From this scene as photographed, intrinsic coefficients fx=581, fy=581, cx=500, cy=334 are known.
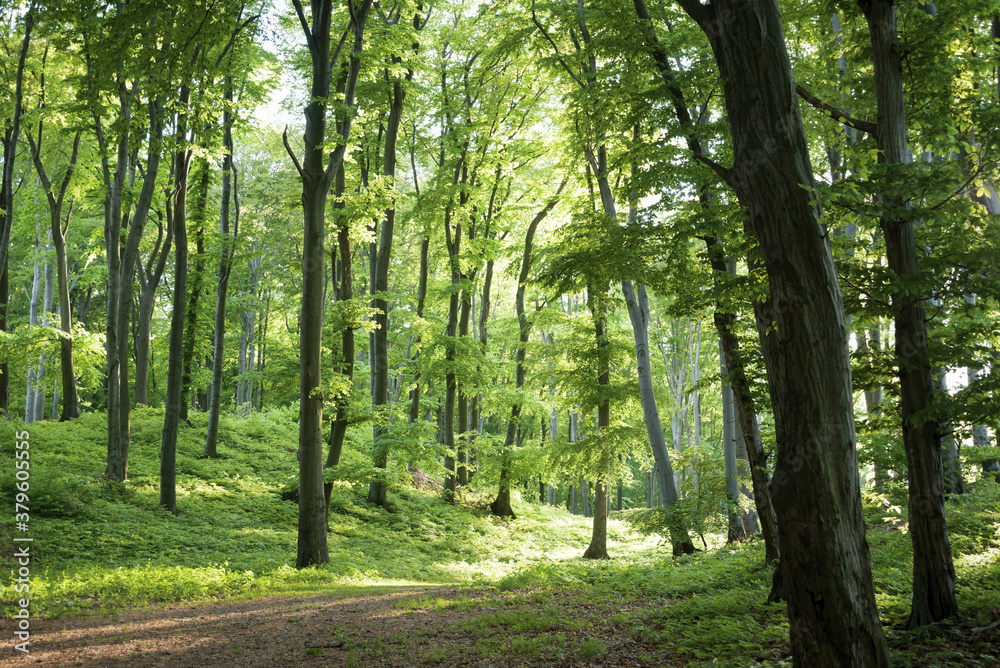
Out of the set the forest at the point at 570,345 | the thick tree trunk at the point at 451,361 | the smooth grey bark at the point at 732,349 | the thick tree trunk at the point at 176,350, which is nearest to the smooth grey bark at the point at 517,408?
the forest at the point at 570,345

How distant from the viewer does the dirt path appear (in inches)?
196

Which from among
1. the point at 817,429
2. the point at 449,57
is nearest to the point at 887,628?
the point at 817,429

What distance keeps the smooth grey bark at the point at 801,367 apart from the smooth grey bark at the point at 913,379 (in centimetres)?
183

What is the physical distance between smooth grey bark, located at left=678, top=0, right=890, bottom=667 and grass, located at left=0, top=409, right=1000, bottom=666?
1499 millimetres

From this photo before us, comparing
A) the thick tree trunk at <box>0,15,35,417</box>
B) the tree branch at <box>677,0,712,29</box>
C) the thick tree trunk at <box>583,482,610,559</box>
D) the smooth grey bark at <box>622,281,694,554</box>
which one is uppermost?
the thick tree trunk at <box>0,15,35,417</box>

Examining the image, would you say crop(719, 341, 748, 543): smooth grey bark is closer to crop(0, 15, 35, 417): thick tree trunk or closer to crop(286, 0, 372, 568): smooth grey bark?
crop(286, 0, 372, 568): smooth grey bark

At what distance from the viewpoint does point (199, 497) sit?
1327 centimetres

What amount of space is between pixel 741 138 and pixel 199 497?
44.6 feet

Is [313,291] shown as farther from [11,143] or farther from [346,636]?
[11,143]

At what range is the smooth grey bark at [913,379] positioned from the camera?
5.17 meters

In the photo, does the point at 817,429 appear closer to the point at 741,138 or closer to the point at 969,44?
the point at 741,138

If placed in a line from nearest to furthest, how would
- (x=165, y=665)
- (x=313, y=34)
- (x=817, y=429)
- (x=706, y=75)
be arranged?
1. (x=817, y=429)
2. (x=165, y=665)
3. (x=706, y=75)
4. (x=313, y=34)

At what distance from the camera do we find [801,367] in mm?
3762

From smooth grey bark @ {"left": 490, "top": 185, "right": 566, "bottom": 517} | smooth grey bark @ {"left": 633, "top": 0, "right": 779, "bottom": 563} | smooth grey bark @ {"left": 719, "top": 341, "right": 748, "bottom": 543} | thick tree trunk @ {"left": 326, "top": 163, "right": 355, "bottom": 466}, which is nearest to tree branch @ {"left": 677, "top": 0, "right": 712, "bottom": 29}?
smooth grey bark @ {"left": 633, "top": 0, "right": 779, "bottom": 563}
